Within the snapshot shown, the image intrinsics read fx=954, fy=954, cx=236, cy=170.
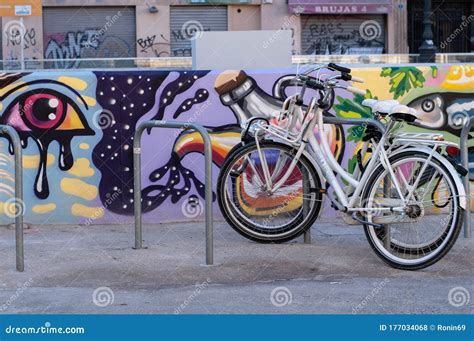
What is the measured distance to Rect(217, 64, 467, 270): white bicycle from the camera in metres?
5.93

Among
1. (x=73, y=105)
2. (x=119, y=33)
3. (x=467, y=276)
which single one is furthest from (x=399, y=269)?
(x=119, y=33)

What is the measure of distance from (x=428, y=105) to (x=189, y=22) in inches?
784

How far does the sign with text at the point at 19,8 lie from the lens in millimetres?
A: 12789

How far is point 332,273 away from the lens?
605 cm

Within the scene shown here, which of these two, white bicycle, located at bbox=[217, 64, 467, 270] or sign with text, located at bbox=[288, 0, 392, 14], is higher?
sign with text, located at bbox=[288, 0, 392, 14]

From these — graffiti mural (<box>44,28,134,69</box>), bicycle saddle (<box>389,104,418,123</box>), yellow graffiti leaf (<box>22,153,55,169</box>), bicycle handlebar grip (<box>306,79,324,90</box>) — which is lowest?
yellow graffiti leaf (<box>22,153,55,169</box>)

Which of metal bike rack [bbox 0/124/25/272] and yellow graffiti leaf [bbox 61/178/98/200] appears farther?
yellow graffiti leaf [bbox 61/178/98/200]

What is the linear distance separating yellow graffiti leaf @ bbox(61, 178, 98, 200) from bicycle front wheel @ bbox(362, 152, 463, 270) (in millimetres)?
2500

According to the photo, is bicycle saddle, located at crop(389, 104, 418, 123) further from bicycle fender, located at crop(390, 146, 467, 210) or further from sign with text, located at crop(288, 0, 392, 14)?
sign with text, located at crop(288, 0, 392, 14)

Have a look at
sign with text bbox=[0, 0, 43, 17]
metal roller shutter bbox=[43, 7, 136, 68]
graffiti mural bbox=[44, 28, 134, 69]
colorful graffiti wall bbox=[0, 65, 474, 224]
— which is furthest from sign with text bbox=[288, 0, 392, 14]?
colorful graffiti wall bbox=[0, 65, 474, 224]

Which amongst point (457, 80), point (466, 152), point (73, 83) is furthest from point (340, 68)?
→ point (73, 83)

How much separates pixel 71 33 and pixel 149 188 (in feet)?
65.3

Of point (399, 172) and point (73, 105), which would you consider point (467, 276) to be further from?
point (73, 105)

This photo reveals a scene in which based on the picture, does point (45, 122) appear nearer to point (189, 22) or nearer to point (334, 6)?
point (189, 22)
